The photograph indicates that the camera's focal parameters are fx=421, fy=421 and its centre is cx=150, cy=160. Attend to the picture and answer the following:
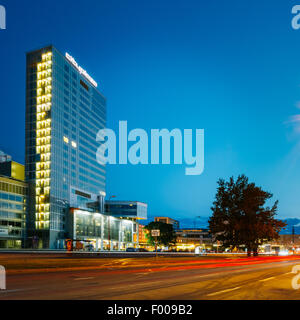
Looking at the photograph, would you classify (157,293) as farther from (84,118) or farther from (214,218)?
(84,118)

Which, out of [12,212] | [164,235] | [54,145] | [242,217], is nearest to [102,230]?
[164,235]

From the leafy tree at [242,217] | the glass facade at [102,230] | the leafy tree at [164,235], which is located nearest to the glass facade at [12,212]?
the glass facade at [102,230]

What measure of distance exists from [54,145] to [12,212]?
23.6 metres

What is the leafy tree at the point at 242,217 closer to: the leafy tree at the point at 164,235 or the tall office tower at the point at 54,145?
the tall office tower at the point at 54,145

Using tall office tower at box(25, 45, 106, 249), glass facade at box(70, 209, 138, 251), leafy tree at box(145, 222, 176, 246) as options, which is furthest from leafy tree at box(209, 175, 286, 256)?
leafy tree at box(145, 222, 176, 246)

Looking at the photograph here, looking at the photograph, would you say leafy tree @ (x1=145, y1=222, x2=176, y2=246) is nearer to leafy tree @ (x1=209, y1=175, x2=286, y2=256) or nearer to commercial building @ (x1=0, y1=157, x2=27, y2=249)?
commercial building @ (x1=0, y1=157, x2=27, y2=249)

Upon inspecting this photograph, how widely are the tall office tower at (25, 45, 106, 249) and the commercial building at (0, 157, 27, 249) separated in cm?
310

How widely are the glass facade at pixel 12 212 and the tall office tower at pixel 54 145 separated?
322 cm

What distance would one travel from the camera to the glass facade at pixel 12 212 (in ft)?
358

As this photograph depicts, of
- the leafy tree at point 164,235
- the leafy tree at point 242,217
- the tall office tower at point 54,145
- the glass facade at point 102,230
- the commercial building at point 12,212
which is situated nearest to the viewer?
the leafy tree at point 242,217
